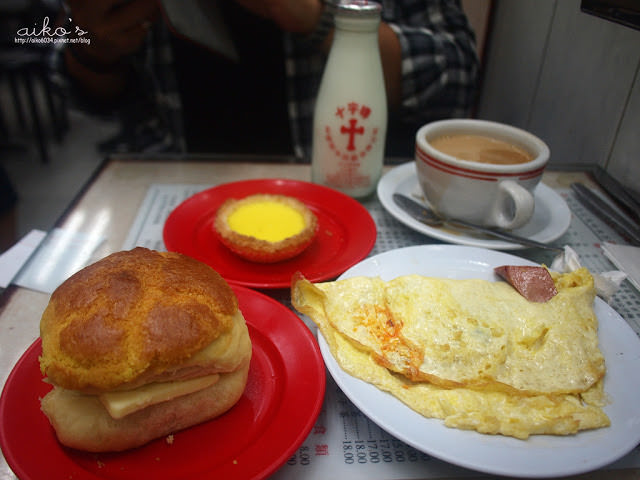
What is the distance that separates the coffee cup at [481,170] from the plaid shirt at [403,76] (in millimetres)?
749

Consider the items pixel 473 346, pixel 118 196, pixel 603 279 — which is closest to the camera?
pixel 473 346

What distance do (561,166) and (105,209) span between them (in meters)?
1.47

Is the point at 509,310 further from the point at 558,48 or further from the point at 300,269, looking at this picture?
the point at 558,48

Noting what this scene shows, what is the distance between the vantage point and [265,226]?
3.76 ft

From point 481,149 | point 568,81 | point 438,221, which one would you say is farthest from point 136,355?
point 568,81

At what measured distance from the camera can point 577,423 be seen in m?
0.66

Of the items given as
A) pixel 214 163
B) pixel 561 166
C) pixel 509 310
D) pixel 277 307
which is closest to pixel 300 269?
pixel 277 307

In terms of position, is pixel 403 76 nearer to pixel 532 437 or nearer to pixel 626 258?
→ pixel 626 258

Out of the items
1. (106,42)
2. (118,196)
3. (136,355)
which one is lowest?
(118,196)

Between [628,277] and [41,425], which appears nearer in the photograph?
[41,425]

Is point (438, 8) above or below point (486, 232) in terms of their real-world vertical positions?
above

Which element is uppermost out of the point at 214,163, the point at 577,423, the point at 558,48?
the point at 558,48

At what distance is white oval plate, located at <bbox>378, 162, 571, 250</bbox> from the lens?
1.14m

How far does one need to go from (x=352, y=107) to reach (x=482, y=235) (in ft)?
1.59
